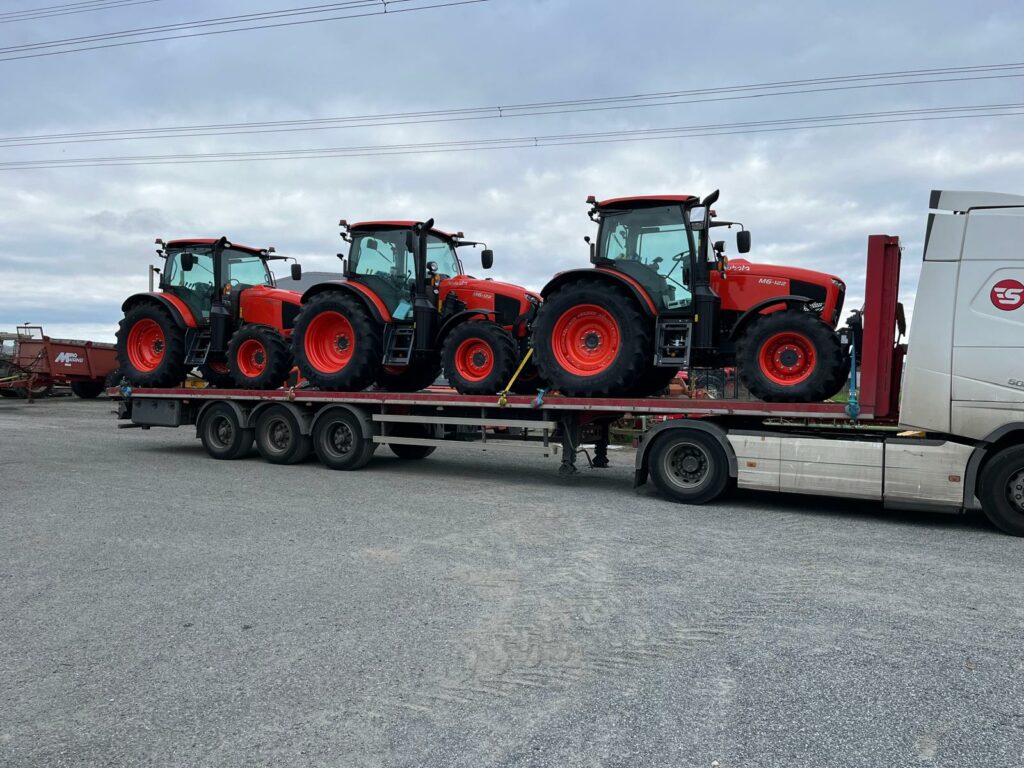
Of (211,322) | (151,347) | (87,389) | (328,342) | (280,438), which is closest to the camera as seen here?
(328,342)

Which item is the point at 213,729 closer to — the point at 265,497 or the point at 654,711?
the point at 654,711

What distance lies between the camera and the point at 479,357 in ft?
35.0

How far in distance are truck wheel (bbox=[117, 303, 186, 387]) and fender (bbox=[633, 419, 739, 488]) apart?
8.57 meters

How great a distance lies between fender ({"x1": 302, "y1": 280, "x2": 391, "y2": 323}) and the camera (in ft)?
36.4

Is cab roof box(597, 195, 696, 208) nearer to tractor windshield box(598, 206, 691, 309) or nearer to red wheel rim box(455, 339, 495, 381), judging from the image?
tractor windshield box(598, 206, 691, 309)

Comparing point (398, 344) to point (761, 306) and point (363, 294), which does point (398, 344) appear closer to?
point (363, 294)

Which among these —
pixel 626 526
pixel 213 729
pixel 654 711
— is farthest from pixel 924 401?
pixel 213 729

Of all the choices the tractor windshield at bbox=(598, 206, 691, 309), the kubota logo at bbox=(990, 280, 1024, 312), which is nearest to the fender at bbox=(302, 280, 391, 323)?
the tractor windshield at bbox=(598, 206, 691, 309)

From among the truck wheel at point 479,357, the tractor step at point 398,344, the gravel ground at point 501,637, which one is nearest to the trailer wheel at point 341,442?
the tractor step at point 398,344

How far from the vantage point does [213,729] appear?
325cm

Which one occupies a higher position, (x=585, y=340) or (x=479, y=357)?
(x=585, y=340)

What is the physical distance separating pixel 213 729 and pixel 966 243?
25.1ft

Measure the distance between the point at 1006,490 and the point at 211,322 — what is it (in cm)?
1173

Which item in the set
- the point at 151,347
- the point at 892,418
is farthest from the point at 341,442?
the point at 892,418
